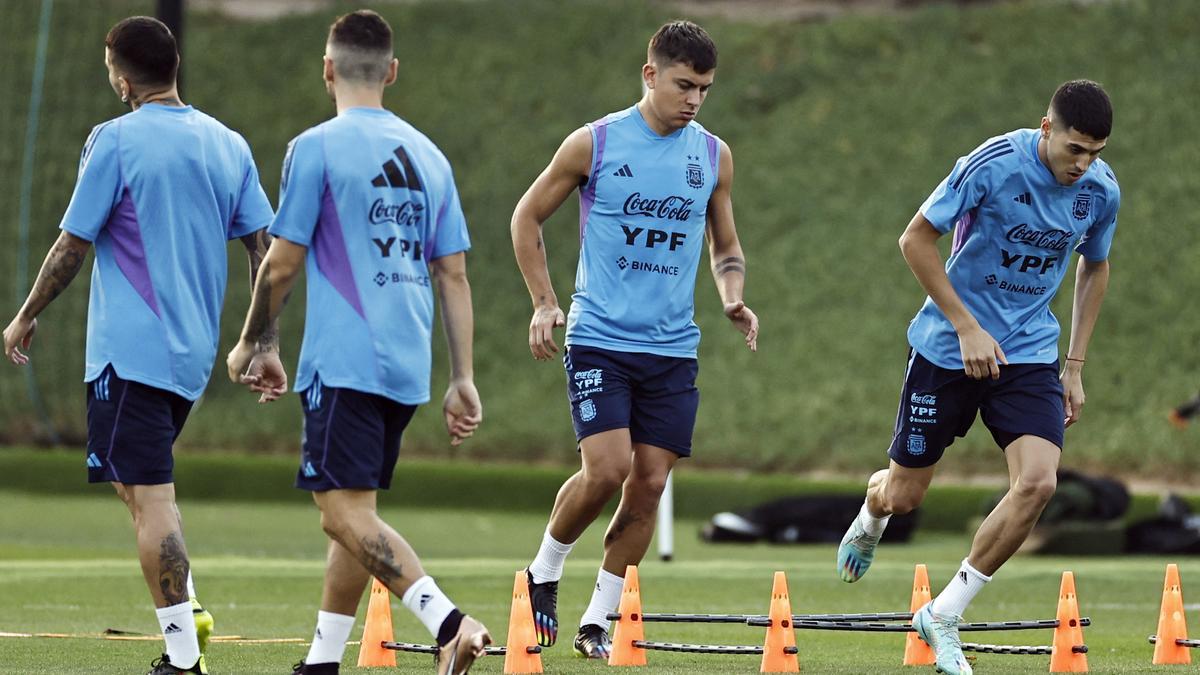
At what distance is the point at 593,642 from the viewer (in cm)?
798

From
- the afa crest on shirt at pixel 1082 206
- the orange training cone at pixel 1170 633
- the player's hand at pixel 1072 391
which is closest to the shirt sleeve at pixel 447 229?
the afa crest on shirt at pixel 1082 206

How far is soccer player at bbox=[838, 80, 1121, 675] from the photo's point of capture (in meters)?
7.27

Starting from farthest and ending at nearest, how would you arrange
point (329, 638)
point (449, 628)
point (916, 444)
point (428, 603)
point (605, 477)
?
point (916, 444)
point (605, 477)
point (329, 638)
point (428, 603)
point (449, 628)

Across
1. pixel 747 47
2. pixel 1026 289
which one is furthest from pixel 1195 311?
pixel 1026 289

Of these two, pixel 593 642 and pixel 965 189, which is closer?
pixel 965 189

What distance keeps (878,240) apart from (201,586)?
1597 centimetres

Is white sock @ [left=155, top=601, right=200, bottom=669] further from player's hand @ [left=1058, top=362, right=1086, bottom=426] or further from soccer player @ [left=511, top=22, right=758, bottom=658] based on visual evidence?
player's hand @ [left=1058, top=362, right=1086, bottom=426]

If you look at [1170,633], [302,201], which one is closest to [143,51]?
[302,201]

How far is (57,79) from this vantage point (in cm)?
2989

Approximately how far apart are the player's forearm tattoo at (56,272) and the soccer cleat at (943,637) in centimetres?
350

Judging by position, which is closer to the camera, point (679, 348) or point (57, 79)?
point (679, 348)

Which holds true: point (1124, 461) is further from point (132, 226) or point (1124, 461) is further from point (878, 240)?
point (132, 226)

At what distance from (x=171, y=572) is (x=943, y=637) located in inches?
117

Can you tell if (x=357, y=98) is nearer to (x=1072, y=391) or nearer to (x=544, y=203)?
(x=544, y=203)
